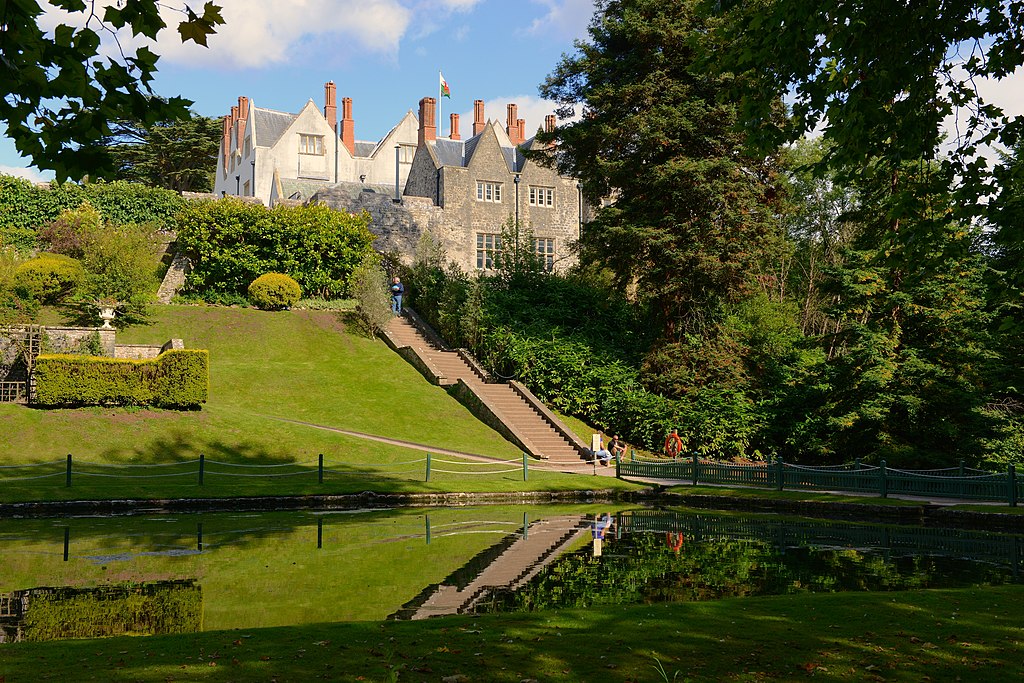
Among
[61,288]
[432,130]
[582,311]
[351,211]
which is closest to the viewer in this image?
[61,288]

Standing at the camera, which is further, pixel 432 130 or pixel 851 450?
pixel 432 130

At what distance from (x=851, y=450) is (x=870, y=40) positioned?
65.6ft

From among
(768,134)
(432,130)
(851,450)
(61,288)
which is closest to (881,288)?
(851,450)

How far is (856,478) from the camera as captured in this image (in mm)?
23625

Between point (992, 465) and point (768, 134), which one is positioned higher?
point (768, 134)

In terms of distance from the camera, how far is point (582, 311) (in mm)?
40406

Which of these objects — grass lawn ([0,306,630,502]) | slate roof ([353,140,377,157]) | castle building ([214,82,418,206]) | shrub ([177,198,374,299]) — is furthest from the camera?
slate roof ([353,140,377,157])

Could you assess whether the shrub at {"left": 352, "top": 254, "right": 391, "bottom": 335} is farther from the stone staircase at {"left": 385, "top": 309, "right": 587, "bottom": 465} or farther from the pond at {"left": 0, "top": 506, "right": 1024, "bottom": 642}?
the pond at {"left": 0, "top": 506, "right": 1024, "bottom": 642}

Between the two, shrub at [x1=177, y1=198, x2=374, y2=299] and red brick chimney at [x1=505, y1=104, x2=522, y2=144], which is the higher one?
red brick chimney at [x1=505, y1=104, x2=522, y2=144]

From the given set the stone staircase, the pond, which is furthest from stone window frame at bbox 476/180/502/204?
the pond

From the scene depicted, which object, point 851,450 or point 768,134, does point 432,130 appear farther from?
point 768,134

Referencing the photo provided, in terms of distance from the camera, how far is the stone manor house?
5662cm

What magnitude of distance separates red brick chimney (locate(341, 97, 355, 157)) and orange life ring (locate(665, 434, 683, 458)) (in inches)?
2029

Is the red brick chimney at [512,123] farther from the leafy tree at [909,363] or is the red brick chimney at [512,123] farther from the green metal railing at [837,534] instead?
the green metal railing at [837,534]
